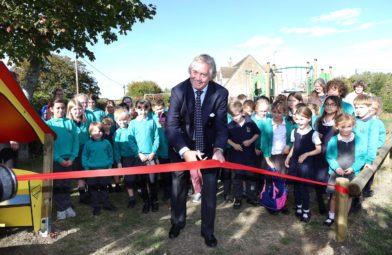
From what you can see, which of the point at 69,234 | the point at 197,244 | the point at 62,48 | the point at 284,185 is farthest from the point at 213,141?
the point at 62,48

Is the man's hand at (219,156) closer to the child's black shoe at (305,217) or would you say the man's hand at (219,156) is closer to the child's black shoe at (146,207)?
the child's black shoe at (305,217)

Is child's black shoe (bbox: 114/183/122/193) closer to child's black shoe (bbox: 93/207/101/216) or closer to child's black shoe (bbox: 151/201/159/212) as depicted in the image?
child's black shoe (bbox: 93/207/101/216)

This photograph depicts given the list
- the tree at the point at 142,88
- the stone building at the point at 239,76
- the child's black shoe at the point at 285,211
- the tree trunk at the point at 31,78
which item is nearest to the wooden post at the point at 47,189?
the child's black shoe at the point at 285,211

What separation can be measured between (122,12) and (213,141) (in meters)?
7.51

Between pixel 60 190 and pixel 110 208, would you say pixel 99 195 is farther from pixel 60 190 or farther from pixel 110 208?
pixel 60 190

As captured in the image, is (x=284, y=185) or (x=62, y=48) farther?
(x=62, y=48)

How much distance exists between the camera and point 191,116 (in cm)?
361

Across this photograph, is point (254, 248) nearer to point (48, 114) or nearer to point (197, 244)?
point (197, 244)

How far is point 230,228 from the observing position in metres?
A: 4.19

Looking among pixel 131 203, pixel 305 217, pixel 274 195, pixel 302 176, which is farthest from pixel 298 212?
pixel 131 203

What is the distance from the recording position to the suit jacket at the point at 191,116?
3.56 metres

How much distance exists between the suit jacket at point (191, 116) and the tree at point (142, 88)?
50.4 metres

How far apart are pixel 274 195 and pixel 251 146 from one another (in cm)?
85

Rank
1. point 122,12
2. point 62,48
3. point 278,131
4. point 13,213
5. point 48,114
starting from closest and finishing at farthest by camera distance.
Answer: point 13,213
point 278,131
point 48,114
point 62,48
point 122,12
